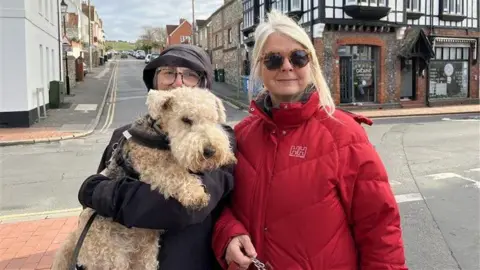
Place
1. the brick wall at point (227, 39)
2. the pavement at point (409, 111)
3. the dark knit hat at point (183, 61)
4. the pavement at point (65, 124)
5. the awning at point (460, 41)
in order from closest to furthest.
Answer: the dark knit hat at point (183, 61) < the pavement at point (65, 124) < the pavement at point (409, 111) < the awning at point (460, 41) < the brick wall at point (227, 39)

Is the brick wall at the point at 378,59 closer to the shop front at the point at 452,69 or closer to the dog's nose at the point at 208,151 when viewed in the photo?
the shop front at the point at 452,69

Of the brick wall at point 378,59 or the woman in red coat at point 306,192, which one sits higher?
the brick wall at point 378,59

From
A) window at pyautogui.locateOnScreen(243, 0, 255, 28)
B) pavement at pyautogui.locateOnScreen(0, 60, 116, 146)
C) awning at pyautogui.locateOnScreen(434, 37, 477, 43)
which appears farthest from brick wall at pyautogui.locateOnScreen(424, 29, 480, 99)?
pavement at pyautogui.locateOnScreen(0, 60, 116, 146)

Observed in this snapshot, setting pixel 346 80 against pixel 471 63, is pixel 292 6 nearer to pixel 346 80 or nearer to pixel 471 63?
pixel 346 80

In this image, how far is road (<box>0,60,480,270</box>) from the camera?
5.16 meters

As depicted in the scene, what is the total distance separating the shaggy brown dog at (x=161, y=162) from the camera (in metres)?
1.93

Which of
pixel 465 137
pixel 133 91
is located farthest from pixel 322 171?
pixel 133 91

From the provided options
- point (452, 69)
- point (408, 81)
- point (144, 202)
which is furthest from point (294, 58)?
point (452, 69)

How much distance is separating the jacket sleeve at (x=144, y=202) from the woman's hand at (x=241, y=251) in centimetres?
18

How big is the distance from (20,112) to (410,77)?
20530mm

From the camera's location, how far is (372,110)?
23.5m

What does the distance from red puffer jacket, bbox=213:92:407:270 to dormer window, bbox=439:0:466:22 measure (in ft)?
88.4

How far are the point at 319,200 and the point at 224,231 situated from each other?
465mm

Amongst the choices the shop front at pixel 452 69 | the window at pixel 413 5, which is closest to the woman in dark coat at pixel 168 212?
the window at pixel 413 5
